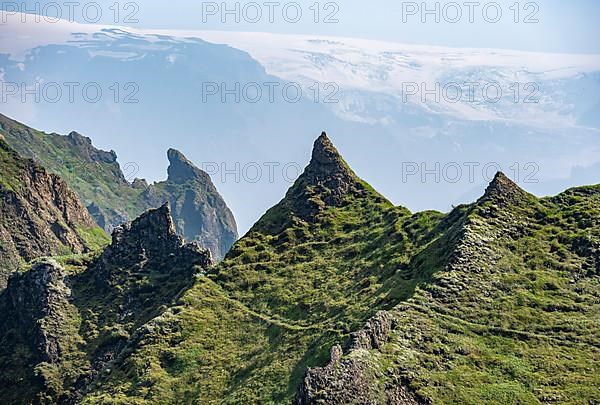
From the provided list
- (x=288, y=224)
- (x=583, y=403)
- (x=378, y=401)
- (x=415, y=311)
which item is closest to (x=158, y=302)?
(x=288, y=224)

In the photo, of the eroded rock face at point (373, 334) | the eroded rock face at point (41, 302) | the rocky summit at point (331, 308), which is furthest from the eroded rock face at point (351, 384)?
the eroded rock face at point (41, 302)

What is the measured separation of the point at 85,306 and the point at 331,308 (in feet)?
164

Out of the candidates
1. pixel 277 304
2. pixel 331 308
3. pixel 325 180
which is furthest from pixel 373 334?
pixel 325 180

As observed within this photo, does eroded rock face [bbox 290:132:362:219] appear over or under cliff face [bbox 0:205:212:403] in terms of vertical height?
over

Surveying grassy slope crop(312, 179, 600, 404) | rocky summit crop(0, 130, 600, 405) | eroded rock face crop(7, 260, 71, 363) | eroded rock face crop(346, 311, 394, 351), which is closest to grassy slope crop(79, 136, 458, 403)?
rocky summit crop(0, 130, 600, 405)

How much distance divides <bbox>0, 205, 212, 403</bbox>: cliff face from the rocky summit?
314 millimetres

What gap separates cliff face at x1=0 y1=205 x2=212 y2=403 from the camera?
119 meters

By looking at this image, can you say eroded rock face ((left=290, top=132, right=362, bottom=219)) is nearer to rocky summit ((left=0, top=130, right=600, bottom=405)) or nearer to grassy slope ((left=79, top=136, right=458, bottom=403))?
rocky summit ((left=0, top=130, right=600, bottom=405))

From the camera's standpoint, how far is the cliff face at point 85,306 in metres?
119

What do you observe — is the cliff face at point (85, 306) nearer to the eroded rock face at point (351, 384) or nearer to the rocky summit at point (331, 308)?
the rocky summit at point (331, 308)

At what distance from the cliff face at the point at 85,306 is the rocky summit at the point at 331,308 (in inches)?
12.4

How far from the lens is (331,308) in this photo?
10794 centimetres

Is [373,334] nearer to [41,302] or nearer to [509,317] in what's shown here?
[509,317]

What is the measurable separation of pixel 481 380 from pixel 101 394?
5011 cm
